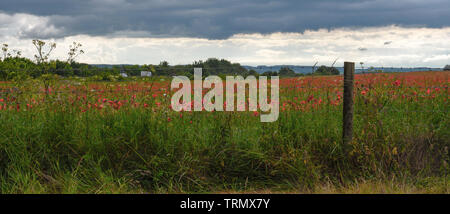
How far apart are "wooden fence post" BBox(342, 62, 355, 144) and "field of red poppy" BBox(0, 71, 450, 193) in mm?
85

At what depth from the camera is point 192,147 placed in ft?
15.9

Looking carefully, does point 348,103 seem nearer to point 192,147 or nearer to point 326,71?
point 326,71

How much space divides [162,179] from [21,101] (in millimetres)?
2142

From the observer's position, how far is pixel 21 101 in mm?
5398

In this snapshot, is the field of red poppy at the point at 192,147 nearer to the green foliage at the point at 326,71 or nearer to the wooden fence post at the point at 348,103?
the wooden fence post at the point at 348,103

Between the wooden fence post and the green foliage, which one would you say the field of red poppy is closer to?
the wooden fence post

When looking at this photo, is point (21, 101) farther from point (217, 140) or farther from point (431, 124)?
point (431, 124)

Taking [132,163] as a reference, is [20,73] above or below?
above

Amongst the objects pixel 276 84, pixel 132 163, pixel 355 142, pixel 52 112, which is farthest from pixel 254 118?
pixel 52 112

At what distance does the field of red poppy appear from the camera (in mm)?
4691

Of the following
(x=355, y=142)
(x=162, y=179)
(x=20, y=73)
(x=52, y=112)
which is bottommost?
(x=162, y=179)

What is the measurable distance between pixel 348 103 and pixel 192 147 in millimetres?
1972

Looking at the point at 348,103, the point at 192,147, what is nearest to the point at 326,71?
the point at 348,103

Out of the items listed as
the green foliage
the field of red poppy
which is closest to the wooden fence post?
the field of red poppy
